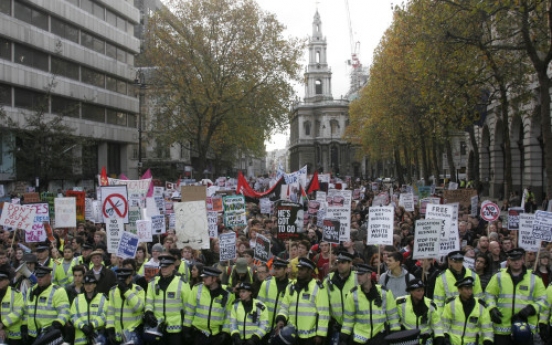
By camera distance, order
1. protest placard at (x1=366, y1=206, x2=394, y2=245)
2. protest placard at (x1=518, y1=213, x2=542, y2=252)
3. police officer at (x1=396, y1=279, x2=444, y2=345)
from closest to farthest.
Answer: police officer at (x1=396, y1=279, x2=444, y2=345)
protest placard at (x1=366, y1=206, x2=394, y2=245)
protest placard at (x1=518, y1=213, x2=542, y2=252)

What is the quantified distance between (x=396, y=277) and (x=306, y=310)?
1.42 m

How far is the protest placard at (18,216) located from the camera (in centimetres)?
1220

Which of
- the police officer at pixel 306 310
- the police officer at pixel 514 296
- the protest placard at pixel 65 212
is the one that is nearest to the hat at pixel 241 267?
the police officer at pixel 306 310

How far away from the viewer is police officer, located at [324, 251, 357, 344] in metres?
7.68

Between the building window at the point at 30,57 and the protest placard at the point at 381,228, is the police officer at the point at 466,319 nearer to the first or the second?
the protest placard at the point at 381,228

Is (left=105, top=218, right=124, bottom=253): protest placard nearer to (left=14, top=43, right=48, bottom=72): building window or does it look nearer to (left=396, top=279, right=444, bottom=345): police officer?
(left=396, top=279, right=444, bottom=345): police officer

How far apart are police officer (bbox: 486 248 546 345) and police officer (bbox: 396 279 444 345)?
88 centimetres

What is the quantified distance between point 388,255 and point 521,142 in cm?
2889

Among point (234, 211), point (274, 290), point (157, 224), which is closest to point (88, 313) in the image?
point (274, 290)

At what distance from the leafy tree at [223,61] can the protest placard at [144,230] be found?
30770 mm

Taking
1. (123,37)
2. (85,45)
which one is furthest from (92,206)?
(123,37)

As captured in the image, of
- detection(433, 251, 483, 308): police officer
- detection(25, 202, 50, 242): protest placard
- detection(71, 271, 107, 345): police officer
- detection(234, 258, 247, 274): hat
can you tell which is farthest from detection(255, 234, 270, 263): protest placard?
detection(25, 202, 50, 242): protest placard

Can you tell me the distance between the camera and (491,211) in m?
13.8

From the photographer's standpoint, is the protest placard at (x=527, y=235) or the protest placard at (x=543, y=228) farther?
the protest placard at (x=527, y=235)
